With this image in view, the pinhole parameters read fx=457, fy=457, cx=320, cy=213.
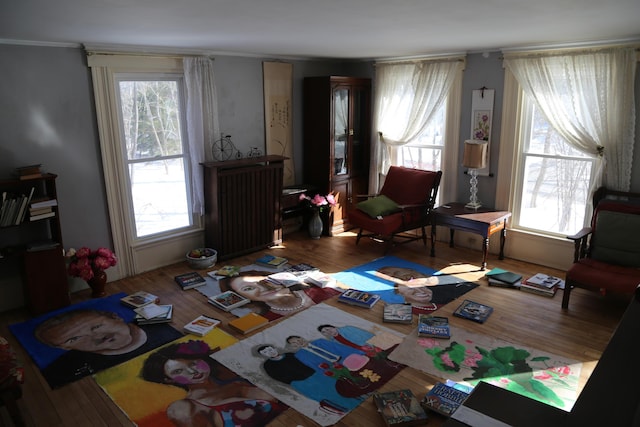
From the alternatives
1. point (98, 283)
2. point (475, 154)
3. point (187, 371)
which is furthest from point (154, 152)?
point (475, 154)

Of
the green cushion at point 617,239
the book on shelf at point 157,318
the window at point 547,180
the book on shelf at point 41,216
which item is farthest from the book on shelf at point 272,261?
the green cushion at point 617,239

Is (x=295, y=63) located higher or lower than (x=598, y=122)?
higher

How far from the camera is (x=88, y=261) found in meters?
4.23

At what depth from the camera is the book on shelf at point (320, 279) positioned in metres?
4.54

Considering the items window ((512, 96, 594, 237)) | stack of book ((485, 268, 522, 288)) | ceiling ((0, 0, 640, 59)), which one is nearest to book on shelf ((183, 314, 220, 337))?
ceiling ((0, 0, 640, 59))

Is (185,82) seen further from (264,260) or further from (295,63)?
(264,260)

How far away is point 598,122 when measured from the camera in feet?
14.5

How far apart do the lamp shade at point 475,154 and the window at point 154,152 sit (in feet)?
10.3

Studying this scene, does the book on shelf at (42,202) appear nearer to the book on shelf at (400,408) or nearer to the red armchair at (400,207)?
the book on shelf at (400,408)

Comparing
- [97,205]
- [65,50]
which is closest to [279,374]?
[97,205]

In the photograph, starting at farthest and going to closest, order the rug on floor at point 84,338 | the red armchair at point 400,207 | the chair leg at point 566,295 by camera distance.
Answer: the red armchair at point 400,207, the chair leg at point 566,295, the rug on floor at point 84,338

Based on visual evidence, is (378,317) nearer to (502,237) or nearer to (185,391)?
(185,391)

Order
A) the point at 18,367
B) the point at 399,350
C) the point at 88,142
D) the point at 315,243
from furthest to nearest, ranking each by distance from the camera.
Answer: the point at 315,243 → the point at 88,142 → the point at 399,350 → the point at 18,367

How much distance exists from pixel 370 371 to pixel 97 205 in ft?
10.1
